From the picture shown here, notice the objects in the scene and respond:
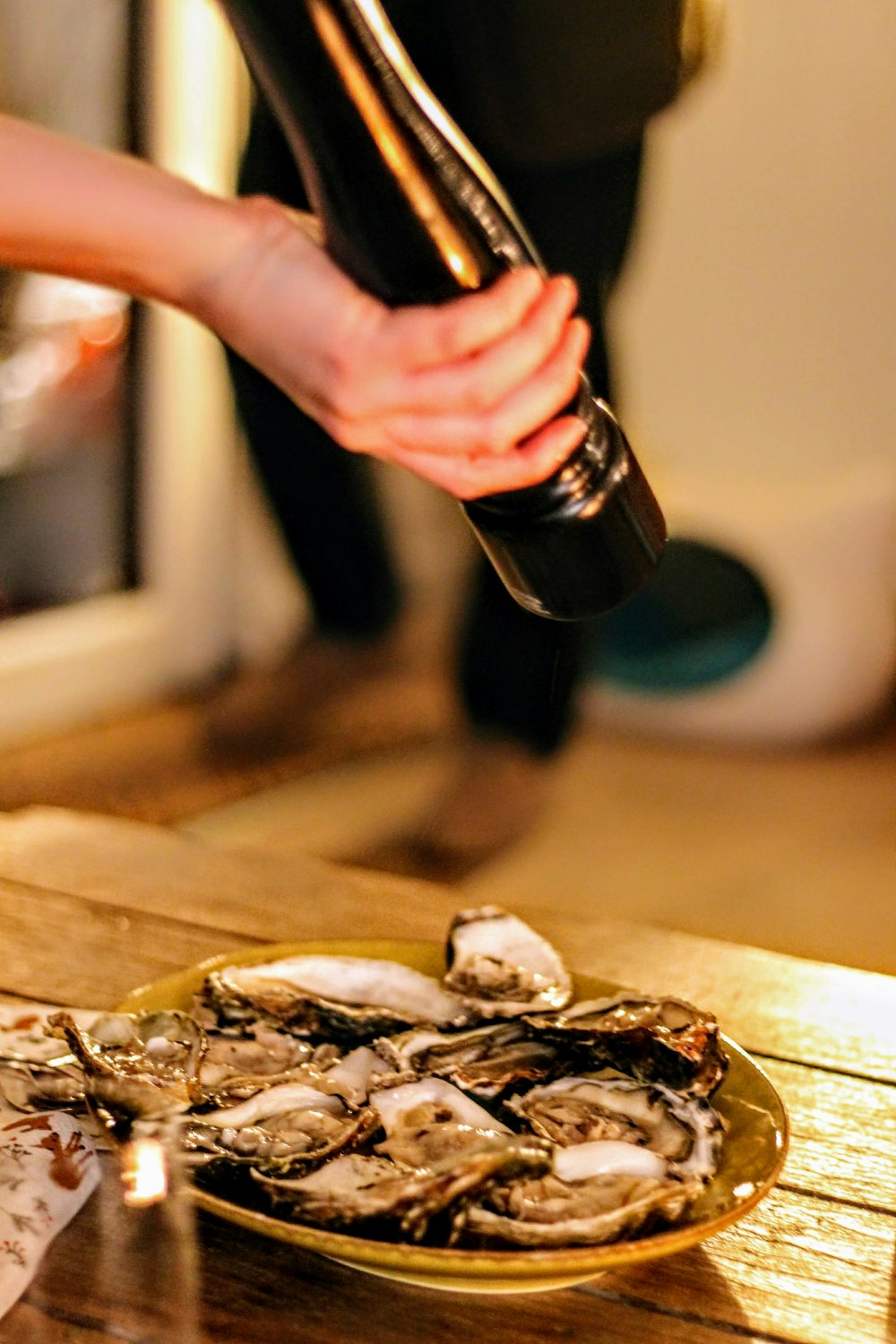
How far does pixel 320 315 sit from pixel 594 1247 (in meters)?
0.27

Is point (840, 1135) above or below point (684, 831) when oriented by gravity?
above

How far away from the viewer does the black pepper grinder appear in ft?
1.31

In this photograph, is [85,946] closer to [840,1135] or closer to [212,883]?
[212,883]

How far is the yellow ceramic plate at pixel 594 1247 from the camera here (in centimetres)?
28

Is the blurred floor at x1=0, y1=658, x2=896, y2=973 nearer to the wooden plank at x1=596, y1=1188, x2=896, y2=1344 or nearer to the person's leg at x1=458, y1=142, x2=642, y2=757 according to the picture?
the person's leg at x1=458, y1=142, x2=642, y2=757

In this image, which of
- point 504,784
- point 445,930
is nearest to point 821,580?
point 504,784

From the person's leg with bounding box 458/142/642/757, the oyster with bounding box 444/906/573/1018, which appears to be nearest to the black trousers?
the person's leg with bounding box 458/142/642/757

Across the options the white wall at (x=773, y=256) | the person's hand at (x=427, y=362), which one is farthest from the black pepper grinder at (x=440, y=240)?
the white wall at (x=773, y=256)

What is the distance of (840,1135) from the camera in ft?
1.34

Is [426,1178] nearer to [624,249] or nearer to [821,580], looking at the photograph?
[624,249]

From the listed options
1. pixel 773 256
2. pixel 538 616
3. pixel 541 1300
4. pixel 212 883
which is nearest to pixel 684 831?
pixel 538 616

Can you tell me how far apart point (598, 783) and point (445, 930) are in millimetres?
1489

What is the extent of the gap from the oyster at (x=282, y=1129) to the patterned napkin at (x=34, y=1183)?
0.16 feet

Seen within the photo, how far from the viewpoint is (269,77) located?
389 millimetres
